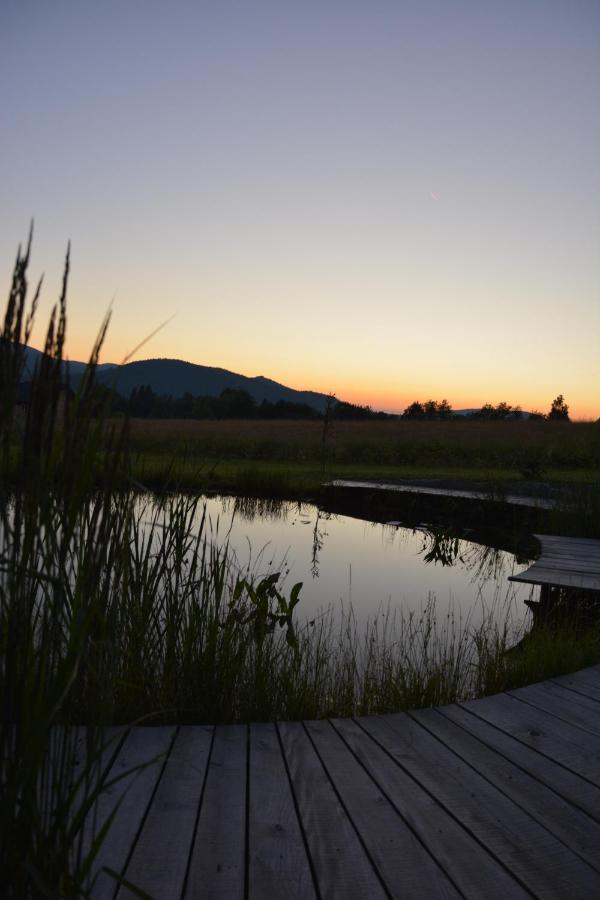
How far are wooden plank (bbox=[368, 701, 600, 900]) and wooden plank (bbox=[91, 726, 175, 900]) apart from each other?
712 millimetres

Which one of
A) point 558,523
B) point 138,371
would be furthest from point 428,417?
point 138,371

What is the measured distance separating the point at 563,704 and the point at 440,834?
1071 millimetres

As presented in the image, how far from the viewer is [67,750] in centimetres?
77

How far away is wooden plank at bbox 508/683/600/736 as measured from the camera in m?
2.09

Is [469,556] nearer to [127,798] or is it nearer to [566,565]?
[566,565]

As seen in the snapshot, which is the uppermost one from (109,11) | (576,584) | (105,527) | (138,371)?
(138,371)

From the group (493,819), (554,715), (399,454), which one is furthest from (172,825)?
(399,454)

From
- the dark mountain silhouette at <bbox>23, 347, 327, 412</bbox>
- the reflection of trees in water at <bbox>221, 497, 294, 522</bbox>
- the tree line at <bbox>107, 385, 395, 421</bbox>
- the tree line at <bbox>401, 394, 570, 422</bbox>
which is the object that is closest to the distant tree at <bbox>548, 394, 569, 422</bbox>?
the tree line at <bbox>401, 394, 570, 422</bbox>

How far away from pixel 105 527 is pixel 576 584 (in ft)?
12.8

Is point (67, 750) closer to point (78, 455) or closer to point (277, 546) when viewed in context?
point (78, 455)

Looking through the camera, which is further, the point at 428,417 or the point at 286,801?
the point at 428,417

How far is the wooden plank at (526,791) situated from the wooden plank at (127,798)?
78cm

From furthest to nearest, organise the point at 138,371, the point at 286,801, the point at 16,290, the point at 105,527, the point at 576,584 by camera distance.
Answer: the point at 138,371 → the point at 576,584 → the point at 286,801 → the point at 105,527 → the point at 16,290

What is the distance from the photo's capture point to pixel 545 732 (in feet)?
6.55
